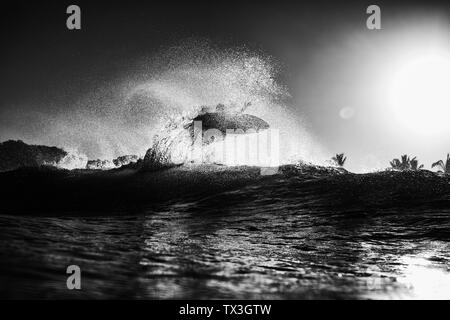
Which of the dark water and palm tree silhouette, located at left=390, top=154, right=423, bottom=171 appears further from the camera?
palm tree silhouette, located at left=390, top=154, right=423, bottom=171

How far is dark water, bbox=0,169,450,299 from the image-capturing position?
2.58m

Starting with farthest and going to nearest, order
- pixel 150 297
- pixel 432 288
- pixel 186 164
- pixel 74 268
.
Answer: pixel 186 164, pixel 432 288, pixel 74 268, pixel 150 297

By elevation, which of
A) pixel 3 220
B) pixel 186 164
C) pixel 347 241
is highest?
pixel 186 164

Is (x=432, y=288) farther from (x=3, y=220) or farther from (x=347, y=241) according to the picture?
(x=3, y=220)

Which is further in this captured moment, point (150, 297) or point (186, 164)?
point (186, 164)

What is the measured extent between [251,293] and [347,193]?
762 centimetres

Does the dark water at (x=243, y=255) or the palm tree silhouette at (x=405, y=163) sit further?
the palm tree silhouette at (x=405, y=163)

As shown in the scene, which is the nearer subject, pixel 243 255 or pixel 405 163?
pixel 243 255

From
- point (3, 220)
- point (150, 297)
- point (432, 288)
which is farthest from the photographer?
point (3, 220)

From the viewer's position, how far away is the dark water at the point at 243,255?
2.58 metres

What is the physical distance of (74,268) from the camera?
2824mm

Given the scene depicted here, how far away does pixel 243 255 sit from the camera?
409cm
